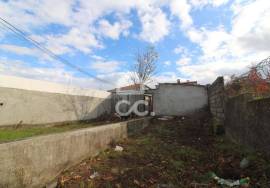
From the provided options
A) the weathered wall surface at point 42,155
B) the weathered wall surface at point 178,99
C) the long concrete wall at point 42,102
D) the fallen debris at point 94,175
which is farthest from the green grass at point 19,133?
the weathered wall surface at point 178,99

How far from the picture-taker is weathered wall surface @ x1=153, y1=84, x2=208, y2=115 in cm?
1655

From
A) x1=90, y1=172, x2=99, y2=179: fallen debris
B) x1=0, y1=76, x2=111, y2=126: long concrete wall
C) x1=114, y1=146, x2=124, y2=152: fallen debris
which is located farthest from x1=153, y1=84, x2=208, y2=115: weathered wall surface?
x1=90, y1=172, x2=99, y2=179: fallen debris

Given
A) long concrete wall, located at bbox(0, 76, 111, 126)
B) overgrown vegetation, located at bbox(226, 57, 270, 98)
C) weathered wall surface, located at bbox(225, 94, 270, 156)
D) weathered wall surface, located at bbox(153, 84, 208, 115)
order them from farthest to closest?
weathered wall surface, located at bbox(153, 84, 208, 115) < long concrete wall, located at bbox(0, 76, 111, 126) < overgrown vegetation, located at bbox(226, 57, 270, 98) < weathered wall surface, located at bbox(225, 94, 270, 156)

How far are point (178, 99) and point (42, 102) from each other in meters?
9.04

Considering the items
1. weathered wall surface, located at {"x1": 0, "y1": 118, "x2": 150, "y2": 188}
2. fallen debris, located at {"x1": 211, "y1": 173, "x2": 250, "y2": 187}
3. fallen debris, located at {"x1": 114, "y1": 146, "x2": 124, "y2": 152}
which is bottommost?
fallen debris, located at {"x1": 211, "y1": 173, "x2": 250, "y2": 187}

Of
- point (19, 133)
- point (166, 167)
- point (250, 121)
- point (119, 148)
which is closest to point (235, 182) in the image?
point (166, 167)

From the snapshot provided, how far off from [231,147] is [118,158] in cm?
293

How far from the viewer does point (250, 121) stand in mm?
5406

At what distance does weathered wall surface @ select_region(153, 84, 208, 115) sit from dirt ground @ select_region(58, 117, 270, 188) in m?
9.22

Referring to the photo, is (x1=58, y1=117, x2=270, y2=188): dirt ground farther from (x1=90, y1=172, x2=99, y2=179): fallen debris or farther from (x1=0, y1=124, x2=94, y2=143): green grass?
(x1=0, y1=124, x2=94, y2=143): green grass

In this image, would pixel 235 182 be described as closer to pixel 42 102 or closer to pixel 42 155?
pixel 42 155

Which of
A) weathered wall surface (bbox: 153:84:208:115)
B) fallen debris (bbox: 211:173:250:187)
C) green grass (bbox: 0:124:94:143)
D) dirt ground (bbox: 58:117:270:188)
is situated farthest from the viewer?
weathered wall surface (bbox: 153:84:208:115)

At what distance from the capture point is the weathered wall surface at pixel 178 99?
1655 cm

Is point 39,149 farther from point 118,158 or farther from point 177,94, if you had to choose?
point 177,94
